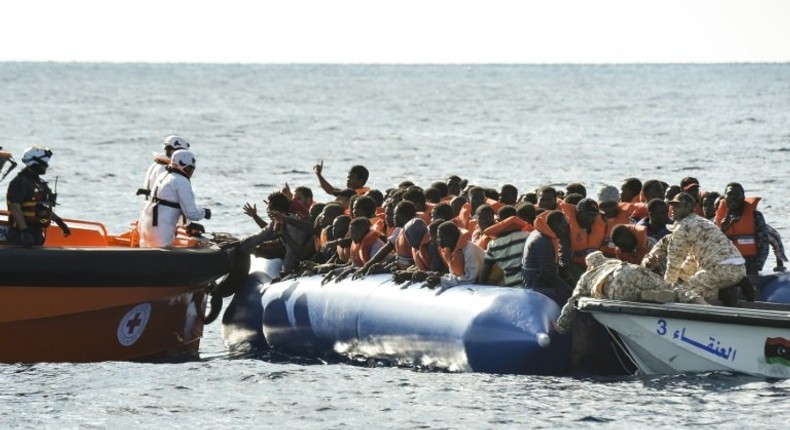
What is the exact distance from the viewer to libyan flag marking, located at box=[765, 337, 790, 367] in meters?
13.3

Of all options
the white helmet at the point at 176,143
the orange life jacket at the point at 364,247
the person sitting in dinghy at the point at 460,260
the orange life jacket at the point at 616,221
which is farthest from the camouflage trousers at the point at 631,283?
the white helmet at the point at 176,143

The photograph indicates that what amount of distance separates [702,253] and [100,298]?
5.71 m

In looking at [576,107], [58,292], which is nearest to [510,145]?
[576,107]

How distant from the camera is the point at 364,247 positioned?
1652 cm

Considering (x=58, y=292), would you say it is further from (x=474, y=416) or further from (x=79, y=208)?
(x=79, y=208)

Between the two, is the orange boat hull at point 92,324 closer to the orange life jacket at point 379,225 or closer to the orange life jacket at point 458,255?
the orange life jacket at point 379,225

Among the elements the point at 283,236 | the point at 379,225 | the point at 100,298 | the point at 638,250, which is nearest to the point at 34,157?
the point at 100,298

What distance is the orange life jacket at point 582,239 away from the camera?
1518 centimetres

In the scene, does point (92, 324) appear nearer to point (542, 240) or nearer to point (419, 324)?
point (419, 324)

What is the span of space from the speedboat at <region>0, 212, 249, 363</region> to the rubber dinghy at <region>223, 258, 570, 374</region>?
70cm

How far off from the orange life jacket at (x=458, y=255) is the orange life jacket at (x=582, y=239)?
3.17 feet

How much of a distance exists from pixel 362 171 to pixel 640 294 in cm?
559

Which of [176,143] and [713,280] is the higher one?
[176,143]

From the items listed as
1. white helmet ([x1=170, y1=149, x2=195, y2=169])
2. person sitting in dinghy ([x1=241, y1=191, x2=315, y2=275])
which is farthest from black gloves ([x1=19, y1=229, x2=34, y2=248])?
person sitting in dinghy ([x1=241, y1=191, x2=315, y2=275])
